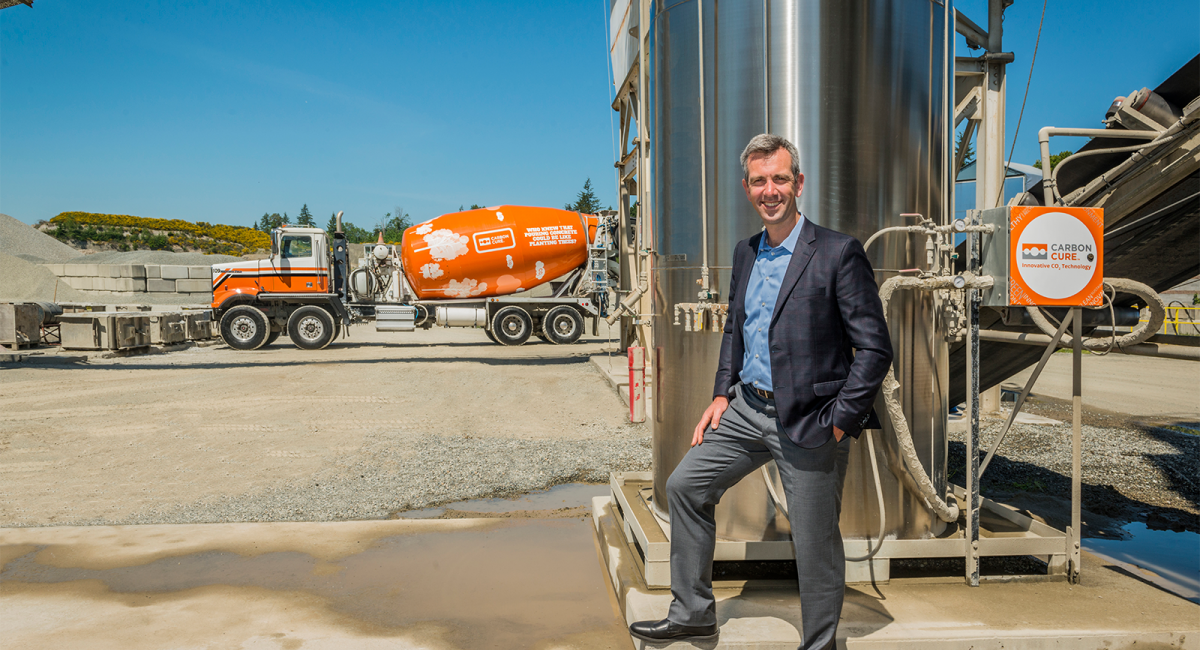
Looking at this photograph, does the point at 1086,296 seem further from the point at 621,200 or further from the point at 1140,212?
the point at 621,200

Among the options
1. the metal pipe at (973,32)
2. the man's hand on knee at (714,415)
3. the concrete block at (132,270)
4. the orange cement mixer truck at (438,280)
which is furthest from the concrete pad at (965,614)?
the concrete block at (132,270)

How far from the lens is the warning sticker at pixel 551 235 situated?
55.4 ft

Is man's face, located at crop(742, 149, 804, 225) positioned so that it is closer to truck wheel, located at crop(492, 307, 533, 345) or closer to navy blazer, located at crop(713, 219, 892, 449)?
navy blazer, located at crop(713, 219, 892, 449)

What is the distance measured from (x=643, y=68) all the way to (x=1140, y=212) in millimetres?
2733

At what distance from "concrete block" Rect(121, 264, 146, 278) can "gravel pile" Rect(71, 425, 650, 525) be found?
25.6 metres

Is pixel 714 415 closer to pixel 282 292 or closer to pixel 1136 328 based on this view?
pixel 1136 328

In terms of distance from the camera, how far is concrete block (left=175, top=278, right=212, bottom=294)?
92.6 feet

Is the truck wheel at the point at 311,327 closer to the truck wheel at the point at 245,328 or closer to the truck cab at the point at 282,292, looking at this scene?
the truck cab at the point at 282,292

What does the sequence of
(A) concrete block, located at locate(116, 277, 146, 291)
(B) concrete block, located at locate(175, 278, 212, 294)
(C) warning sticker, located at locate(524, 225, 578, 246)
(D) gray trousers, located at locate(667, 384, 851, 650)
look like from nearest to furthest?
(D) gray trousers, located at locate(667, 384, 851, 650)
(C) warning sticker, located at locate(524, 225, 578, 246)
(A) concrete block, located at locate(116, 277, 146, 291)
(B) concrete block, located at locate(175, 278, 212, 294)

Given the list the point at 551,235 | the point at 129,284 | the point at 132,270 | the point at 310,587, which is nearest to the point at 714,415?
the point at 310,587

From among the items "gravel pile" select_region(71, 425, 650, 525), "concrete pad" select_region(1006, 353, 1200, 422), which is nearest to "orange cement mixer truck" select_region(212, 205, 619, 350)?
"concrete pad" select_region(1006, 353, 1200, 422)

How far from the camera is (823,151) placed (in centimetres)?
308

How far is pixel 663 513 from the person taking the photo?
139 inches

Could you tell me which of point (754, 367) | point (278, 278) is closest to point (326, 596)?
point (754, 367)
